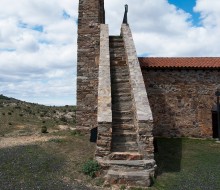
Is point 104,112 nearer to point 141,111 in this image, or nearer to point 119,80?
point 141,111

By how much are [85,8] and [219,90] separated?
788 cm

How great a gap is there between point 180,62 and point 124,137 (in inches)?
301

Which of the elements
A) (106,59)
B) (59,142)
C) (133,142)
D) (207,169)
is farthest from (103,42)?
(207,169)

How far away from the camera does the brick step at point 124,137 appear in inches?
401

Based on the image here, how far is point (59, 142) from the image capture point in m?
13.1

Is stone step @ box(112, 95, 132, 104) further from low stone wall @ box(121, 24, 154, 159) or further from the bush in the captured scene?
the bush

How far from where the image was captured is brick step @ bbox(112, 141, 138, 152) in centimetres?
975

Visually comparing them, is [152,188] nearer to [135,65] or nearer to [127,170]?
[127,170]

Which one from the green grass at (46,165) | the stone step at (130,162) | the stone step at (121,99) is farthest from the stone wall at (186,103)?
the stone step at (130,162)

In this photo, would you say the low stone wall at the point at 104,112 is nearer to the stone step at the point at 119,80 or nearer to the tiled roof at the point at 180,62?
the stone step at the point at 119,80

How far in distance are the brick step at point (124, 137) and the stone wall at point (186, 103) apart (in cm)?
588

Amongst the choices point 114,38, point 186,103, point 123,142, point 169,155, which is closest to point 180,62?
point 186,103

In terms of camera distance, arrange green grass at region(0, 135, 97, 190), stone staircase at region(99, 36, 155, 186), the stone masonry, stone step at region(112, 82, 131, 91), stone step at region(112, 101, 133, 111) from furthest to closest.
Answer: stone step at region(112, 82, 131, 91)
stone step at region(112, 101, 133, 111)
the stone masonry
stone staircase at region(99, 36, 155, 186)
green grass at region(0, 135, 97, 190)

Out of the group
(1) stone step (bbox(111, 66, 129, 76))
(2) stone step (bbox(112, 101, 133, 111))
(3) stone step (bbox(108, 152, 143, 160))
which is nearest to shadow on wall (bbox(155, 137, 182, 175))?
(3) stone step (bbox(108, 152, 143, 160))
